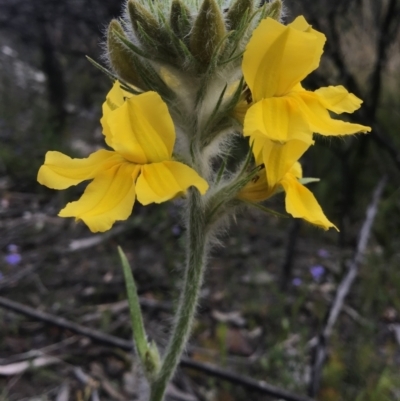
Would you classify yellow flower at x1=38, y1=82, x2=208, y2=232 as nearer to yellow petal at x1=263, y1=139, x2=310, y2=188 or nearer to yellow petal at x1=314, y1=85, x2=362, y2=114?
yellow petal at x1=263, y1=139, x2=310, y2=188

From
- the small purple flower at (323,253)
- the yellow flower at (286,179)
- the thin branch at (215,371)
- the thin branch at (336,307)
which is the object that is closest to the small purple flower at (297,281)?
the small purple flower at (323,253)

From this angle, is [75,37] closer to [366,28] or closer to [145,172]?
[366,28]

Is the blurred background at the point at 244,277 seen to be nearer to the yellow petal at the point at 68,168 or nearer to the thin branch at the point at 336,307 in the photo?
the thin branch at the point at 336,307

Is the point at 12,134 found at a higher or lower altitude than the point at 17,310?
lower

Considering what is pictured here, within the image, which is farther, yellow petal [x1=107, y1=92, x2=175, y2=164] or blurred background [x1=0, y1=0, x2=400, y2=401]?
blurred background [x1=0, y1=0, x2=400, y2=401]

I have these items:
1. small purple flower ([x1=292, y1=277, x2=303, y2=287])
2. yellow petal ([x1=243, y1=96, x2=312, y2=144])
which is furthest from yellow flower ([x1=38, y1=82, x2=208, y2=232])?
small purple flower ([x1=292, y1=277, x2=303, y2=287])

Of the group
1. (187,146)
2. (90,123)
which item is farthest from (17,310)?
(90,123)
